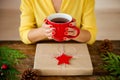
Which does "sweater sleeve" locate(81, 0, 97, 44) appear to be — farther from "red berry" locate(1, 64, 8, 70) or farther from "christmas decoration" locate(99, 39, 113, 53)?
"red berry" locate(1, 64, 8, 70)

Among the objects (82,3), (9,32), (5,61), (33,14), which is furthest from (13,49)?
(9,32)

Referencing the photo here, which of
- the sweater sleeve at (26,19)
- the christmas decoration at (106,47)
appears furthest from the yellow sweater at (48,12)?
the christmas decoration at (106,47)

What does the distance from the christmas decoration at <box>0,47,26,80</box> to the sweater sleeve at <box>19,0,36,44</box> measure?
0.17 metres

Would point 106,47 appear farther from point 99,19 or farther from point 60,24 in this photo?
point 99,19

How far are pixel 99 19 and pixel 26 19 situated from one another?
137cm

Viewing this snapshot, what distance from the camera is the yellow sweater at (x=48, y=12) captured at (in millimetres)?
1282

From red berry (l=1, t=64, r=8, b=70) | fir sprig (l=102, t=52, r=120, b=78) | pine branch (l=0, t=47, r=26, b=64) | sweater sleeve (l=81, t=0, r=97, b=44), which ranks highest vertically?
sweater sleeve (l=81, t=0, r=97, b=44)

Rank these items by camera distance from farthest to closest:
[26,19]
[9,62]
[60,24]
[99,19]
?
[99,19]
[26,19]
[9,62]
[60,24]

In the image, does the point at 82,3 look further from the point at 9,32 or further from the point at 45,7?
the point at 9,32

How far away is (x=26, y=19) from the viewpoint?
1287 mm

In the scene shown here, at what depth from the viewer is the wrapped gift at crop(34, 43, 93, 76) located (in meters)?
0.96

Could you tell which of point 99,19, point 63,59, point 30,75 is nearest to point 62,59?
point 63,59

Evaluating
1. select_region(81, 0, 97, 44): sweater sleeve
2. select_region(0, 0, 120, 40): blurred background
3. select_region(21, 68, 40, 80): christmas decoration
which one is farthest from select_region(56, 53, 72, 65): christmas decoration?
select_region(0, 0, 120, 40): blurred background

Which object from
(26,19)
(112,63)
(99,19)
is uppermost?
(26,19)
